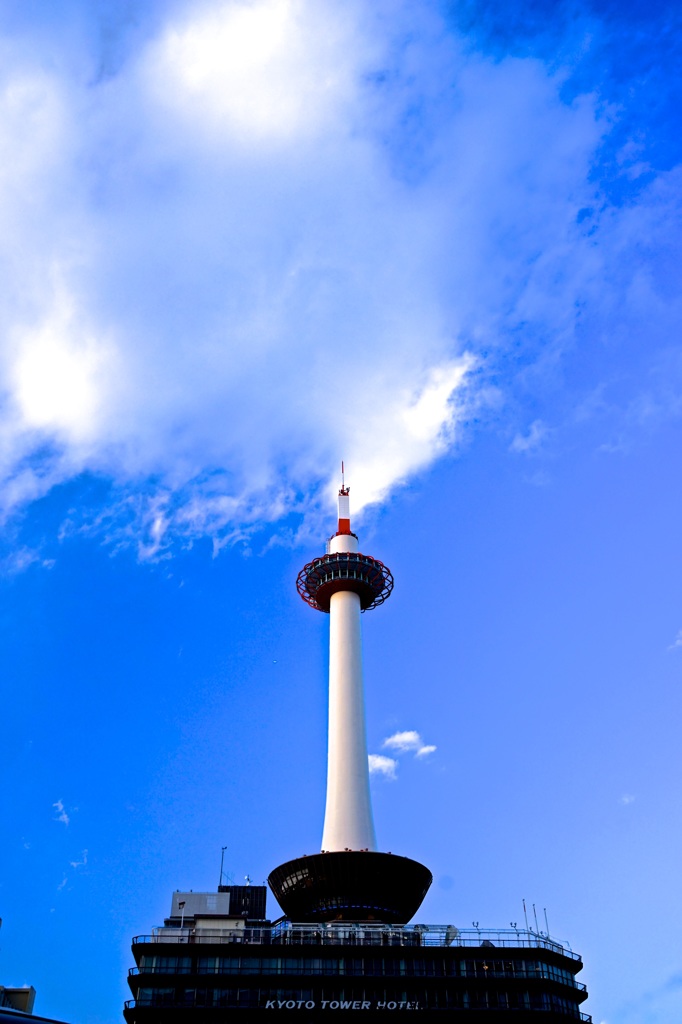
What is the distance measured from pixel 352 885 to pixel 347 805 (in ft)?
35.5

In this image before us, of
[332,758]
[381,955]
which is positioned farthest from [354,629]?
[381,955]

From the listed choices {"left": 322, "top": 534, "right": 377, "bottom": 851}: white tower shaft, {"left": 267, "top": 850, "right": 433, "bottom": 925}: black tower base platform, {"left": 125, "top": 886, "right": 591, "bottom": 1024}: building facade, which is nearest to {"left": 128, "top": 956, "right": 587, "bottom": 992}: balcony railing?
{"left": 125, "top": 886, "right": 591, "bottom": 1024}: building facade

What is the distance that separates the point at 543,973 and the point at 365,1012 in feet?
59.0

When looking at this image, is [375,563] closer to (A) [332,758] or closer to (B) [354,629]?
(B) [354,629]

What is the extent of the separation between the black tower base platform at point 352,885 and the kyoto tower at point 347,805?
11 centimetres

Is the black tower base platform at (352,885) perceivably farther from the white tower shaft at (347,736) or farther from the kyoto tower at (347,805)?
the white tower shaft at (347,736)

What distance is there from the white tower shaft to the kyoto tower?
4.6 inches

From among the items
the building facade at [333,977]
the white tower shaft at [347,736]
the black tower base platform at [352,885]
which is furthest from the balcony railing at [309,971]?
the white tower shaft at [347,736]

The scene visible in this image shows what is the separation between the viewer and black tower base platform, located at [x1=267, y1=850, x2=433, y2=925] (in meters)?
110

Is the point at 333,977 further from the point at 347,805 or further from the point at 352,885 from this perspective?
the point at 347,805

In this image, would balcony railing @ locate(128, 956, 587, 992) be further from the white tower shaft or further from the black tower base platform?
the white tower shaft

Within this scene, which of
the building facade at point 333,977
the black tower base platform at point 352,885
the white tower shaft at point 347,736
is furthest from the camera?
the white tower shaft at point 347,736

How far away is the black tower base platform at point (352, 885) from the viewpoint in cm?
11019

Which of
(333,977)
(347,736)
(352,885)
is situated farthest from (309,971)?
(347,736)
